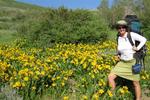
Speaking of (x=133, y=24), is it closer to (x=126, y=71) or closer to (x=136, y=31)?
(x=136, y=31)

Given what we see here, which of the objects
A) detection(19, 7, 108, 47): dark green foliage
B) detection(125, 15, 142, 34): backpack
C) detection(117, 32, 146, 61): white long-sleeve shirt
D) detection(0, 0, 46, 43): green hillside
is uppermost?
detection(125, 15, 142, 34): backpack

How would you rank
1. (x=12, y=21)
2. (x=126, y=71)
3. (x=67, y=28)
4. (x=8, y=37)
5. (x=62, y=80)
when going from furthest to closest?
(x=12, y=21) → (x=8, y=37) → (x=67, y=28) → (x=62, y=80) → (x=126, y=71)

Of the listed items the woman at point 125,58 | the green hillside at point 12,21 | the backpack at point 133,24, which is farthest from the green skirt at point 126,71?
the green hillside at point 12,21

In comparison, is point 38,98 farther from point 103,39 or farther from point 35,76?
point 103,39

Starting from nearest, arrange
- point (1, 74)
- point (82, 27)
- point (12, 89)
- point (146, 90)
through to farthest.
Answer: point (12, 89), point (1, 74), point (146, 90), point (82, 27)

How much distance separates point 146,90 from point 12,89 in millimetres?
3176

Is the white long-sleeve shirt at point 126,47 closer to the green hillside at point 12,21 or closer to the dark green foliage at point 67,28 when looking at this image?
the dark green foliage at point 67,28

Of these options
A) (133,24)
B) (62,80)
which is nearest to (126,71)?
(133,24)

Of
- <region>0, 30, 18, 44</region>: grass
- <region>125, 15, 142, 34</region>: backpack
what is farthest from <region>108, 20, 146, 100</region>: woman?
<region>0, 30, 18, 44</region>: grass

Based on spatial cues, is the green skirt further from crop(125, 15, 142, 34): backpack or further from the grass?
the grass

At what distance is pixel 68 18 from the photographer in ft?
69.1

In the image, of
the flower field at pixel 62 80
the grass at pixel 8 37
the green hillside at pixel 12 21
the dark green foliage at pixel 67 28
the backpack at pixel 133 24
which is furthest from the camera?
the green hillside at pixel 12 21

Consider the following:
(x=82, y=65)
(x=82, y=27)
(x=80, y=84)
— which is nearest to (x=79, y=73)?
(x=82, y=65)

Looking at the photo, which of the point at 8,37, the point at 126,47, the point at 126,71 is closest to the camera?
the point at 126,47
